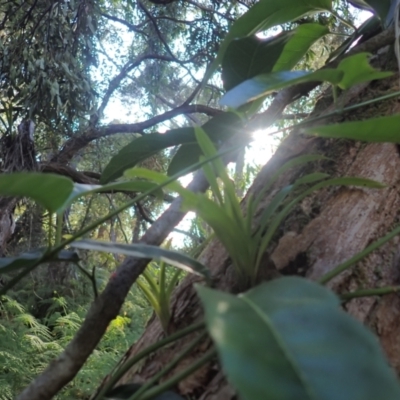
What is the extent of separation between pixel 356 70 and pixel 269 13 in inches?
12.3

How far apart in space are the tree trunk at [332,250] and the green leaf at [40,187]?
0.20 meters

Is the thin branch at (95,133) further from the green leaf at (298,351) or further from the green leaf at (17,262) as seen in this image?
the green leaf at (298,351)

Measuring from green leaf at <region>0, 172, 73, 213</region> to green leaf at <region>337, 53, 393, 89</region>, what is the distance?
29 centimetres

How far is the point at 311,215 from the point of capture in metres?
0.65

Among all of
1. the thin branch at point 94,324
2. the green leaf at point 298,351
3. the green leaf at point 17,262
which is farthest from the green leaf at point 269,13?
the green leaf at point 298,351

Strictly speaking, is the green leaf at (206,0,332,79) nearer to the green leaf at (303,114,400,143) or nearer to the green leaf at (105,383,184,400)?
the green leaf at (303,114,400,143)

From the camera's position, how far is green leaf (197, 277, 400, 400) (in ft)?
0.76

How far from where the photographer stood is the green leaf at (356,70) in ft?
1.59

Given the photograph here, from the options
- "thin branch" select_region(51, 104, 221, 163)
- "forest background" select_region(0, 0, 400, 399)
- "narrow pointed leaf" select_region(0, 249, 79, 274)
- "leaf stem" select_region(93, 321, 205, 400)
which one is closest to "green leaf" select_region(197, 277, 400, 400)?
"forest background" select_region(0, 0, 400, 399)

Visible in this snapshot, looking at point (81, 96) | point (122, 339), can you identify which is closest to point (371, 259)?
point (122, 339)

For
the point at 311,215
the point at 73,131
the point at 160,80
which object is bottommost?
the point at 311,215

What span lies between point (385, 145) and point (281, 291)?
50 centimetres

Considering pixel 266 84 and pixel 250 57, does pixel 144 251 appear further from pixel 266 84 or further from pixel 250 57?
pixel 250 57

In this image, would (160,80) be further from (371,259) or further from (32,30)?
(371,259)
